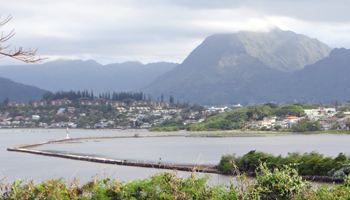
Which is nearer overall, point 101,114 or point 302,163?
point 302,163

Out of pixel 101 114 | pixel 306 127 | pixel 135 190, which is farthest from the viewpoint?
pixel 101 114

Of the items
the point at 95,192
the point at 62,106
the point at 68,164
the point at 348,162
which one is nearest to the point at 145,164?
the point at 68,164

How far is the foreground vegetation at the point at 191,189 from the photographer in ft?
41.6

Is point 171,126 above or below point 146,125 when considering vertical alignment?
above

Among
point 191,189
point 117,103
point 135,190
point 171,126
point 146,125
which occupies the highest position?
point 117,103

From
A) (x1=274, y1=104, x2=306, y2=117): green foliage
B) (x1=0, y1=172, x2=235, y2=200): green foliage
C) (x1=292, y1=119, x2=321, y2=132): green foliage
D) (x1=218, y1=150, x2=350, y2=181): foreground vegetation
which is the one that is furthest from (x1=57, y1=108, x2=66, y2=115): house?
(x1=0, y1=172, x2=235, y2=200): green foliage

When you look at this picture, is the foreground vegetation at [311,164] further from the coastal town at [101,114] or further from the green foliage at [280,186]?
the coastal town at [101,114]

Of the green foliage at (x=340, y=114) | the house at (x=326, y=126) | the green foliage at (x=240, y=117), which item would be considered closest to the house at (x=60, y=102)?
the green foliage at (x=240, y=117)

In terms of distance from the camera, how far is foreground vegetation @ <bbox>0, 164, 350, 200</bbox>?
41.6 feet

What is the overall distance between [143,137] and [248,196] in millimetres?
97557

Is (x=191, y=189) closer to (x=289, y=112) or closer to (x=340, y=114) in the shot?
(x=340, y=114)

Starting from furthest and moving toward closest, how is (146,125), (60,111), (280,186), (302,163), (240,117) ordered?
(60,111) < (146,125) < (240,117) < (302,163) < (280,186)

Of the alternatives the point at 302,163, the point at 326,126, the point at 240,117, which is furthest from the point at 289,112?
the point at 302,163

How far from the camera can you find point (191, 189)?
13.5m
